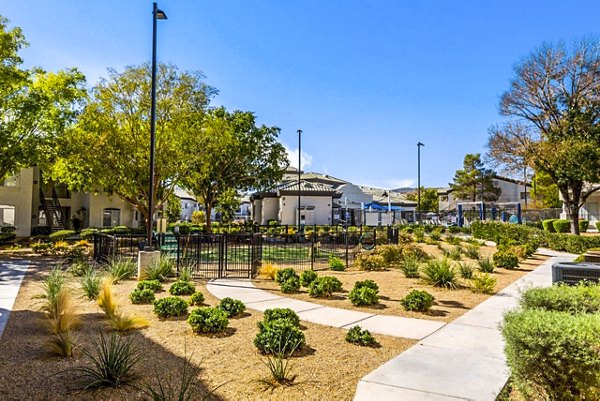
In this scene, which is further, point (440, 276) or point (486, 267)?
point (486, 267)

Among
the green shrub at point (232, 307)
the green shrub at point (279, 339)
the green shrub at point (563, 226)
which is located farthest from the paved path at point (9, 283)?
the green shrub at point (563, 226)

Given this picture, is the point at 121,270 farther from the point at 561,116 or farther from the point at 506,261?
the point at 561,116

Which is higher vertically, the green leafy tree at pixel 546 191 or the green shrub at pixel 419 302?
the green leafy tree at pixel 546 191

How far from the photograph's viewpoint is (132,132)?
19.5 meters

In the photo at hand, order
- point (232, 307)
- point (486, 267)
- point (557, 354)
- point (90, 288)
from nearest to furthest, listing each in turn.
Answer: point (557, 354) → point (232, 307) → point (90, 288) → point (486, 267)

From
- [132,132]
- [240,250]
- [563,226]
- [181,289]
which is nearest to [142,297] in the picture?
[181,289]

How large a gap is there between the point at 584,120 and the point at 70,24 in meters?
27.7

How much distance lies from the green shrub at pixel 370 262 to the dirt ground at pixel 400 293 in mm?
262

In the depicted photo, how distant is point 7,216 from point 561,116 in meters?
Answer: 38.8

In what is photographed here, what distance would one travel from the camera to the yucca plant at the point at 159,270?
10836 millimetres

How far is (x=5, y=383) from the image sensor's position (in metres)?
4.10

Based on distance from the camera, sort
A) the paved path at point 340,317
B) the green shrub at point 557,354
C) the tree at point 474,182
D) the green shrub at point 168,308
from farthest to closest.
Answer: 1. the tree at point 474,182
2. the green shrub at point 168,308
3. the paved path at point 340,317
4. the green shrub at point 557,354

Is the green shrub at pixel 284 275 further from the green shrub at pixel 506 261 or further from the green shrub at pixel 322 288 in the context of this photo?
the green shrub at pixel 506 261

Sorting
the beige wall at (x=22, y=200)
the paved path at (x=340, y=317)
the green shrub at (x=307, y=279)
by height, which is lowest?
the paved path at (x=340, y=317)
